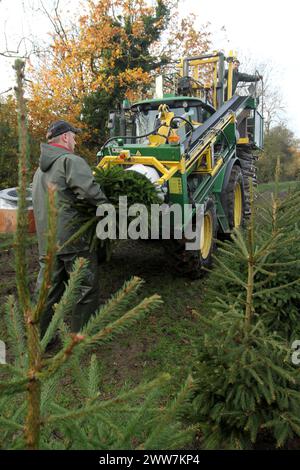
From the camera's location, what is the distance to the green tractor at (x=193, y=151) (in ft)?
16.5

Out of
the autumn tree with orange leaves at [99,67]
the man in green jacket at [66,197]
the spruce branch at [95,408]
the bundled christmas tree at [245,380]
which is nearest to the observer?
the spruce branch at [95,408]

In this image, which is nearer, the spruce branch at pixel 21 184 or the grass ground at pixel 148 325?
the spruce branch at pixel 21 184

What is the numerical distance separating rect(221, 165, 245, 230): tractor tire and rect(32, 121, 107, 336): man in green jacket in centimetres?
326

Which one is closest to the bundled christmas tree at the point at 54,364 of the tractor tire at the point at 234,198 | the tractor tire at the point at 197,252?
the tractor tire at the point at 197,252

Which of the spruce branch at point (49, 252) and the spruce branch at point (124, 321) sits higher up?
the spruce branch at point (49, 252)

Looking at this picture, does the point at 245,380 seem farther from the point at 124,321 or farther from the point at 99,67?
the point at 99,67

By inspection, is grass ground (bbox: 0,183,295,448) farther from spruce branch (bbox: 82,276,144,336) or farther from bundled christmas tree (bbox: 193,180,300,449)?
spruce branch (bbox: 82,276,144,336)

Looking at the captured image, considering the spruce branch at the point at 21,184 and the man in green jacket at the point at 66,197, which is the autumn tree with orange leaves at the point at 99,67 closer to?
the man in green jacket at the point at 66,197

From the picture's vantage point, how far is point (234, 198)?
22.4 ft

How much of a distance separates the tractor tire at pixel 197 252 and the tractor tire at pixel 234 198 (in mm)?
640

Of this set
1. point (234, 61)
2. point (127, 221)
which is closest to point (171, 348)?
point (127, 221)

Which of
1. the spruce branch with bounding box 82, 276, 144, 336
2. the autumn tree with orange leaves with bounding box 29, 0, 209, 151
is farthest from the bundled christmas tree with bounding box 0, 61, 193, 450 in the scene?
the autumn tree with orange leaves with bounding box 29, 0, 209, 151

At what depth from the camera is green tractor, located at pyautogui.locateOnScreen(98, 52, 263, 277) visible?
502 cm

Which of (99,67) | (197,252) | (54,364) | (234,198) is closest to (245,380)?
(54,364)
